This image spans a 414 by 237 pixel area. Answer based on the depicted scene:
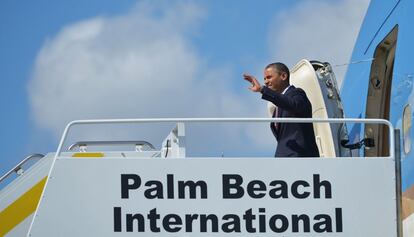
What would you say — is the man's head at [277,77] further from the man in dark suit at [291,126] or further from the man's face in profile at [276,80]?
the man in dark suit at [291,126]

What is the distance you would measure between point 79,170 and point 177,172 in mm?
776

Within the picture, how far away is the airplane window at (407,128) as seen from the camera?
8.76 m

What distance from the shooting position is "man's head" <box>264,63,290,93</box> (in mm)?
8680

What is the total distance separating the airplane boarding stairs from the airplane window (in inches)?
53.6

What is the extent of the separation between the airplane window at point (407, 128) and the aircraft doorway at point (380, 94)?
193cm

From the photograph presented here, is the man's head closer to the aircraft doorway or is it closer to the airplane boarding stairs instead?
the airplane boarding stairs

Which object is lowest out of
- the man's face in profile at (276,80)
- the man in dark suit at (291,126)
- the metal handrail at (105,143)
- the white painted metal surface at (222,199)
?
the white painted metal surface at (222,199)

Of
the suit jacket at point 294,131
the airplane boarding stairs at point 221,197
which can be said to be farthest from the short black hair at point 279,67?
the airplane boarding stairs at point 221,197

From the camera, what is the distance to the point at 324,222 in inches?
288

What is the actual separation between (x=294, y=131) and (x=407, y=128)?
1.26 m

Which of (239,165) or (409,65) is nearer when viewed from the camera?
(239,165)

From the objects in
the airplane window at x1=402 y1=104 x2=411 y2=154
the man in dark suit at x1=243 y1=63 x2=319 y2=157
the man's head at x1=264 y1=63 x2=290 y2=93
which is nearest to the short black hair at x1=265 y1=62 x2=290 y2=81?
the man's head at x1=264 y1=63 x2=290 y2=93

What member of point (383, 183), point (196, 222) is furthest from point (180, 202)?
point (383, 183)

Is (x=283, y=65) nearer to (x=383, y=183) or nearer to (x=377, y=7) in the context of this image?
(x=383, y=183)
